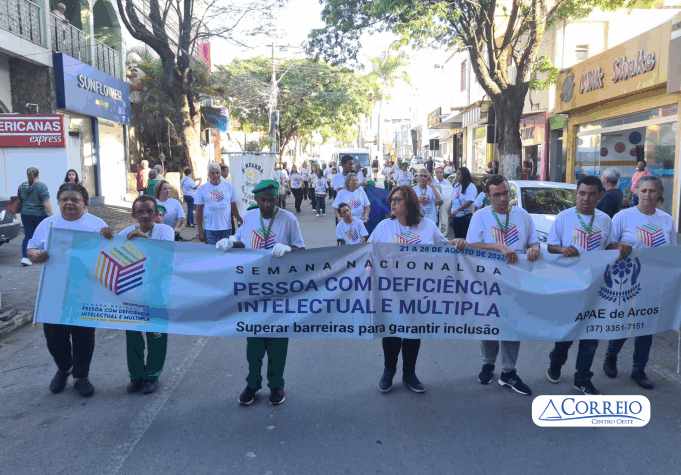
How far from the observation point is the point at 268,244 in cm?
471

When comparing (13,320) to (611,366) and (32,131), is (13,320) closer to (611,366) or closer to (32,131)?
(611,366)

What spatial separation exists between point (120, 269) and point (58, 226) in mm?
655

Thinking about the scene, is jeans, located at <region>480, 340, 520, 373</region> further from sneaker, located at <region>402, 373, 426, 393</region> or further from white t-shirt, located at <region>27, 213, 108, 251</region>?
white t-shirt, located at <region>27, 213, 108, 251</region>

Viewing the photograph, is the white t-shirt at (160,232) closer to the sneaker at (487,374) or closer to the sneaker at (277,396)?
the sneaker at (277,396)

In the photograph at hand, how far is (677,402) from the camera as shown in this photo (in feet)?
14.9

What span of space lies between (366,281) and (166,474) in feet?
6.42

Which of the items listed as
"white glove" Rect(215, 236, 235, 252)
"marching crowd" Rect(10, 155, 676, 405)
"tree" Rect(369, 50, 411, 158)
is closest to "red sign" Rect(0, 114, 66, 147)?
"marching crowd" Rect(10, 155, 676, 405)

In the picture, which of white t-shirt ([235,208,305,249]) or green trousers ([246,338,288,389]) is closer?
green trousers ([246,338,288,389])

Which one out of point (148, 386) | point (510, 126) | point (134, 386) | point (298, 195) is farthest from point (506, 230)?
point (298, 195)

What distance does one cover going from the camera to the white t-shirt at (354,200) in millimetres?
8828

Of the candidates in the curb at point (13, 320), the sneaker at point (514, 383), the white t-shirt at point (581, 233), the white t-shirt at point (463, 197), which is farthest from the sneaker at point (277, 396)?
the white t-shirt at point (463, 197)

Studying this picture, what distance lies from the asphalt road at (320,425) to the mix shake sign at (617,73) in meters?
11.5

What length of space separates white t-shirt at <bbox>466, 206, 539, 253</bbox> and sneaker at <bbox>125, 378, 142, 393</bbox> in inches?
116

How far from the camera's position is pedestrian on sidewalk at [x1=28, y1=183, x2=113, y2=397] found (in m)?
4.68
